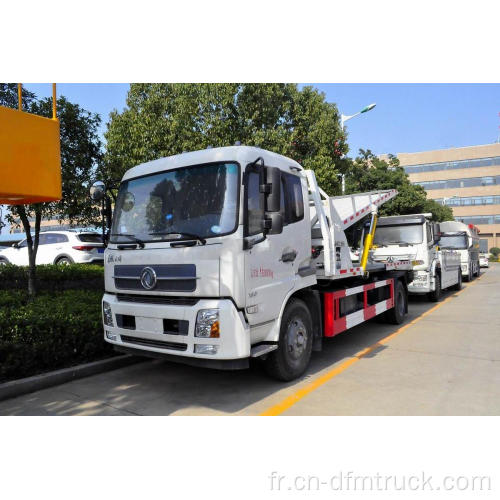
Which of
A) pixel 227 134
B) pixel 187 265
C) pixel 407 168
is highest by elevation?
pixel 407 168

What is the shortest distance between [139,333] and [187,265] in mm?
953

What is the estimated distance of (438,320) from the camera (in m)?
8.41

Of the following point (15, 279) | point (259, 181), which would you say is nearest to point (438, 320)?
point (259, 181)

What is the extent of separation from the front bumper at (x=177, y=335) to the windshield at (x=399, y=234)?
7017mm

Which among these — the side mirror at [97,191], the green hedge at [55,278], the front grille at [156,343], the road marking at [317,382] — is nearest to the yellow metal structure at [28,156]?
the side mirror at [97,191]

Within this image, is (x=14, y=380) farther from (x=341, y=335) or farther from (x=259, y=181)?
(x=341, y=335)

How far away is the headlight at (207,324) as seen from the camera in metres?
3.70

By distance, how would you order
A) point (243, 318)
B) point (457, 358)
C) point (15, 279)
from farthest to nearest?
point (15, 279) → point (457, 358) → point (243, 318)

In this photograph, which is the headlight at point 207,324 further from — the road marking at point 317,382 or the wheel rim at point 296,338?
the wheel rim at point 296,338

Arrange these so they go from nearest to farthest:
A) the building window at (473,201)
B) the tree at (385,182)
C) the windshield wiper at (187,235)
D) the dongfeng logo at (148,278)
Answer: the windshield wiper at (187,235)
the dongfeng logo at (148,278)
the tree at (385,182)
the building window at (473,201)

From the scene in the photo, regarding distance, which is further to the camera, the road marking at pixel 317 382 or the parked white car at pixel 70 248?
the parked white car at pixel 70 248

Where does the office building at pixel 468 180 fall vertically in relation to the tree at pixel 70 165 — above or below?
above

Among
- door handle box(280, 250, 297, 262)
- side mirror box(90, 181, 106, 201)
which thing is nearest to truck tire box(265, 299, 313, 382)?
door handle box(280, 250, 297, 262)

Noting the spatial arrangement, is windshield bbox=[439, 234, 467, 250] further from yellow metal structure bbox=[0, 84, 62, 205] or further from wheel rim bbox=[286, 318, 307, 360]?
yellow metal structure bbox=[0, 84, 62, 205]
